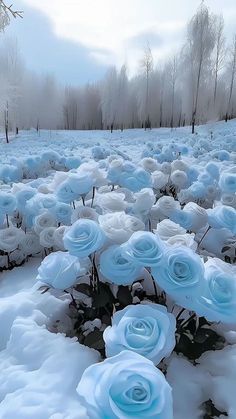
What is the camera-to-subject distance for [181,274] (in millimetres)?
1220

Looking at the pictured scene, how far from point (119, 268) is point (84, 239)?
191mm

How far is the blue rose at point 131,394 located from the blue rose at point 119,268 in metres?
0.57

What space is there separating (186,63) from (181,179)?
87.3 ft

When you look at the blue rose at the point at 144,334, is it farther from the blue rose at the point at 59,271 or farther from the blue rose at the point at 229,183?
the blue rose at the point at 229,183

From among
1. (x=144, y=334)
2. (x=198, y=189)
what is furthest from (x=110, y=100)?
(x=144, y=334)

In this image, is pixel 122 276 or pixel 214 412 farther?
pixel 122 276

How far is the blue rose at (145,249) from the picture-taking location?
125cm

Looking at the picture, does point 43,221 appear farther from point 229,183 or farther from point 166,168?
point 166,168

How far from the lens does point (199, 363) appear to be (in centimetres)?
152

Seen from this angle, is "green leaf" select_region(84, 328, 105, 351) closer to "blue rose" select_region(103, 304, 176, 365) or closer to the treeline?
"blue rose" select_region(103, 304, 176, 365)

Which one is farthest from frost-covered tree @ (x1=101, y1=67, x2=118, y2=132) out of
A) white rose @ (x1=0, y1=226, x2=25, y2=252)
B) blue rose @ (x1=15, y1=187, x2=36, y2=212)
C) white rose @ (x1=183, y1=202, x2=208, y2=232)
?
white rose @ (x1=183, y1=202, x2=208, y2=232)

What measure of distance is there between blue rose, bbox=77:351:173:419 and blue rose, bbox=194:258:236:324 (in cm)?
44

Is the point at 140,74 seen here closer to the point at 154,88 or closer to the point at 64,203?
the point at 154,88

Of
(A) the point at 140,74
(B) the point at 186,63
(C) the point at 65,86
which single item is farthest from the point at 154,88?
(C) the point at 65,86
